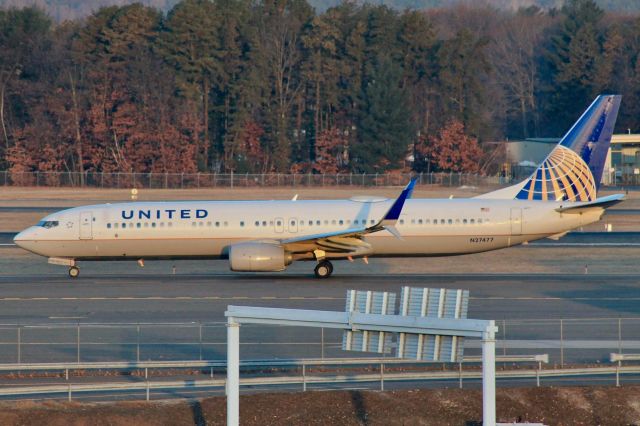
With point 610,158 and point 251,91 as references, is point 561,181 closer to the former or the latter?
point 251,91

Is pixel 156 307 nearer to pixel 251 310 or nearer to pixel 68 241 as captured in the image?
pixel 68 241

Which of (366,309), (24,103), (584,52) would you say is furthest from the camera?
(584,52)

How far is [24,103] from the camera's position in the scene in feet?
348

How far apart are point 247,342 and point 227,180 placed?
66597 millimetres

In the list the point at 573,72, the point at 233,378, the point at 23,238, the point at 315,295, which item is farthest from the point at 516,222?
the point at 573,72

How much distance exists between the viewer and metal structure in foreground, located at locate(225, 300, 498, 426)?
17203mm

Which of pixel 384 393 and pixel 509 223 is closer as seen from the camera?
pixel 384 393

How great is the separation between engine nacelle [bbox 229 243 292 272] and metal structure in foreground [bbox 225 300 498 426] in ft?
62.9

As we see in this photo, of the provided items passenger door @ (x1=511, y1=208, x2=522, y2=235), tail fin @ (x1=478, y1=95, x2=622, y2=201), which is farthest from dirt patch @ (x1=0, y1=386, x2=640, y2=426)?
tail fin @ (x1=478, y1=95, x2=622, y2=201)

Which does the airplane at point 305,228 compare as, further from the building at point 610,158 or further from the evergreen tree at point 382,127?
the building at point 610,158

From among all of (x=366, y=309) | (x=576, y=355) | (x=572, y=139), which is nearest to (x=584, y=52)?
(x=572, y=139)

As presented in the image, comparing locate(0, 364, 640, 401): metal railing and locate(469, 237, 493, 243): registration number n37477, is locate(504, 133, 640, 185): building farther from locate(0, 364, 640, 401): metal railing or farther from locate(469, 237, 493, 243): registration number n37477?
locate(0, 364, 640, 401): metal railing

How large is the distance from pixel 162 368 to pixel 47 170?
78.7 metres

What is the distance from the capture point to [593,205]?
39.1 m
